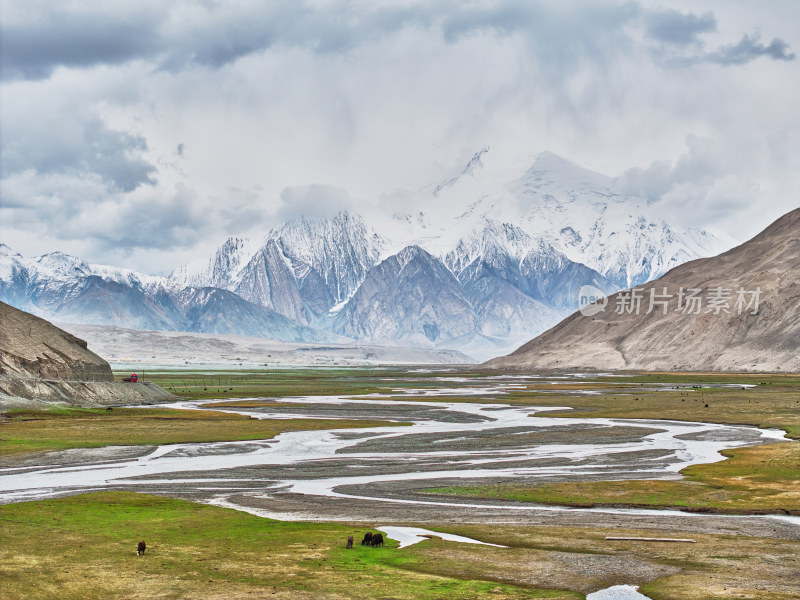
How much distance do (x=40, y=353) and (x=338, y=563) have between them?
4064 inches

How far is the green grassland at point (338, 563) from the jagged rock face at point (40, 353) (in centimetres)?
8303

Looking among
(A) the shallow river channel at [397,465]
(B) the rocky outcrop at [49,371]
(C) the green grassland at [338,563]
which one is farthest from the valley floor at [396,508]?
(B) the rocky outcrop at [49,371]

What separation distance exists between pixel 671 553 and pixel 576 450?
131 ft

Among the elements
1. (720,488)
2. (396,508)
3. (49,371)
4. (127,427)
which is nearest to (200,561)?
(396,508)

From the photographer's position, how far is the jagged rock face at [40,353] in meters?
119

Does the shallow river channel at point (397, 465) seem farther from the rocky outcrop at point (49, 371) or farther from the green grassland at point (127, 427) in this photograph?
the rocky outcrop at point (49, 371)

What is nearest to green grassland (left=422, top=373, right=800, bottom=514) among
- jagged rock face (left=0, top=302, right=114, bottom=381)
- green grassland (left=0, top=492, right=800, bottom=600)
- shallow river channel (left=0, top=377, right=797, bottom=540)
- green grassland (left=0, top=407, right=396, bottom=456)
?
shallow river channel (left=0, top=377, right=797, bottom=540)

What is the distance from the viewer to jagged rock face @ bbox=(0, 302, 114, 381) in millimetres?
118688

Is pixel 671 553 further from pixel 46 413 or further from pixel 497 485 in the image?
pixel 46 413

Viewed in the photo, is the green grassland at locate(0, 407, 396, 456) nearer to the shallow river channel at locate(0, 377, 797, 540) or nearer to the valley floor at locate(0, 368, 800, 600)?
the valley floor at locate(0, 368, 800, 600)

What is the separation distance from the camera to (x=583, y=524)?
139ft

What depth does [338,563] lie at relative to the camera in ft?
107

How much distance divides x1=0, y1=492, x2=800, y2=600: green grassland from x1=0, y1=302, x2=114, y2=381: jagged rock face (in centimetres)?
8303

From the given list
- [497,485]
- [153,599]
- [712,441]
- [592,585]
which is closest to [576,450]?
[712,441]
